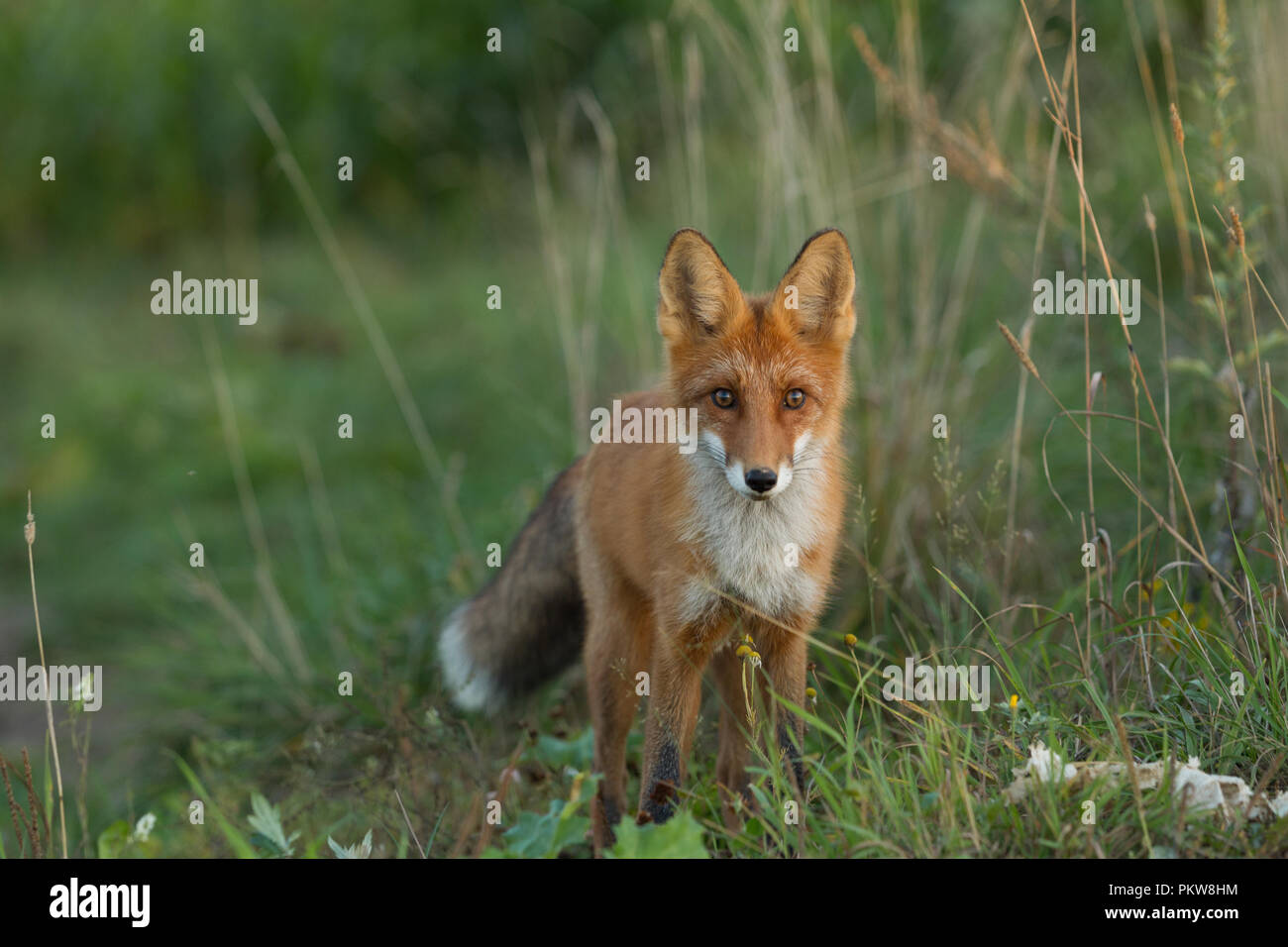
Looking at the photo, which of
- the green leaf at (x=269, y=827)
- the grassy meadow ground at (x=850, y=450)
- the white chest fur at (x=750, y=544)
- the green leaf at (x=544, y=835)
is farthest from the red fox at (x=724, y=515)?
the green leaf at (x=269, y=827)

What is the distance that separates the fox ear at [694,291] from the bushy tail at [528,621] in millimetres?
843

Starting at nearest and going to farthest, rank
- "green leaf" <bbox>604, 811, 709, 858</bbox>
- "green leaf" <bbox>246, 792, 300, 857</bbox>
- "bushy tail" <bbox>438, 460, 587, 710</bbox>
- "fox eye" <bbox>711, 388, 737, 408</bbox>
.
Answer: "green leaf" <bbox>604, 811, 709, 858</bbox>, "green leaf" <bbox>246, 792, 300, 857</bbox>, "fox eye" <bbox>711, 388, 737, 408</bbox>, "bushy tail" <bbox>438, 460, 587, 710</bbox>

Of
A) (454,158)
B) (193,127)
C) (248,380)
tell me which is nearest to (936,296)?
(248,380)

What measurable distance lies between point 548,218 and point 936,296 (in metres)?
1.95

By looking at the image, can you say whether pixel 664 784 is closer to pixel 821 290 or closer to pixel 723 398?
pixel 723 398

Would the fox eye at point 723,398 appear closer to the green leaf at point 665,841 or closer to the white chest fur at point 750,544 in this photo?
the white chest fur at point 750,544

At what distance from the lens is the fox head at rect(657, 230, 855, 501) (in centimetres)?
285

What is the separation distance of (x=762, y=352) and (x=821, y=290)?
264 mm

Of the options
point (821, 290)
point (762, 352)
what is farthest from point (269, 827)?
point (821, 290)

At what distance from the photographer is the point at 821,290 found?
3.07 m

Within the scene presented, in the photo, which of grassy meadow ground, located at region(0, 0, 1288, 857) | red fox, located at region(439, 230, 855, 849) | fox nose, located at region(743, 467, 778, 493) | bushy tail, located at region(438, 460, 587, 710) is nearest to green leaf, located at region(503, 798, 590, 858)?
grassy meadow ground, located at region(0, 0, 1288, 857)

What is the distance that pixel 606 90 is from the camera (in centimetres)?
899

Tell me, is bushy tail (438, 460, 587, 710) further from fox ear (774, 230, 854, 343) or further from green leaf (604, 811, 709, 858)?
green leaf (604, 811, 709, 858)

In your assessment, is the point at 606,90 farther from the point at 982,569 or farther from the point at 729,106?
the point at 982,569
